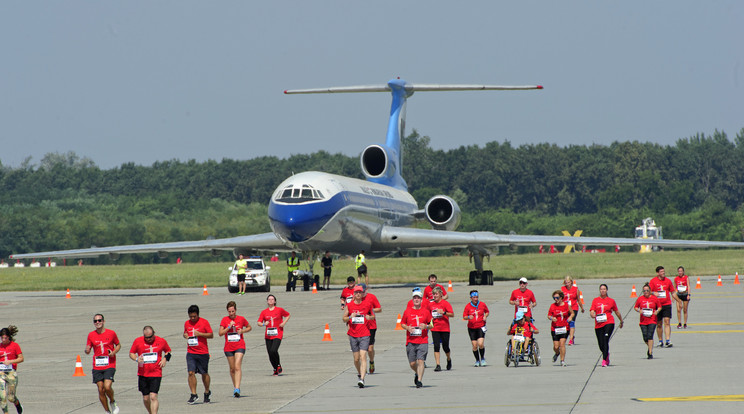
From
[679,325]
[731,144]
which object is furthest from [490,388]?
[731,144]

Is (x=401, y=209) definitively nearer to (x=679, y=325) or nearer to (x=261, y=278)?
(x=261, y=278)

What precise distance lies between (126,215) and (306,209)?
193ft

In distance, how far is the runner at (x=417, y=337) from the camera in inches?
607

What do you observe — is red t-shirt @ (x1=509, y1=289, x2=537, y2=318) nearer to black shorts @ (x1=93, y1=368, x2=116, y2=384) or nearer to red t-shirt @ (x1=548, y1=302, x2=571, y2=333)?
red t-shirt @ (x1=548, y1=302, x2=571, y2=333)

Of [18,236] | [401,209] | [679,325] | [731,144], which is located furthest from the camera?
[731,144]

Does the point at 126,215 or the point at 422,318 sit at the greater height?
the point at 126,215

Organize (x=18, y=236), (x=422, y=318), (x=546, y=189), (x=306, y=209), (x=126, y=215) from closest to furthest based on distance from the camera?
(x=422, y=318) → (x=306, y=209) → (x=18, y=236) → (x=126, y=215) → (x=546, y=189)

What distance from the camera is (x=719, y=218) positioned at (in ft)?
313

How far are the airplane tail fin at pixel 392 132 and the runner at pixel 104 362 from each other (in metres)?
35.8

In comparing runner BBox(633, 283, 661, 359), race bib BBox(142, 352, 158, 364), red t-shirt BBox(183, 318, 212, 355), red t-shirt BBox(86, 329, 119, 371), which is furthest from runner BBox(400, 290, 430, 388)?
runner BBox(633, 283, 661, 359)

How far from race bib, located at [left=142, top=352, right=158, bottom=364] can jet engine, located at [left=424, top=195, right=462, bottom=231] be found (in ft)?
114

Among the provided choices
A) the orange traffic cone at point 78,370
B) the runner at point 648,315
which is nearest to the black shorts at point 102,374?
the orange traffic cone at point 78,370

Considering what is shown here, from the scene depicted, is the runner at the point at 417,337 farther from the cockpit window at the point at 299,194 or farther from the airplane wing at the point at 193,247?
the airplane wing at the point at 193,247

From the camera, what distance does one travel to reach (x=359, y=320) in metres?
15.9
